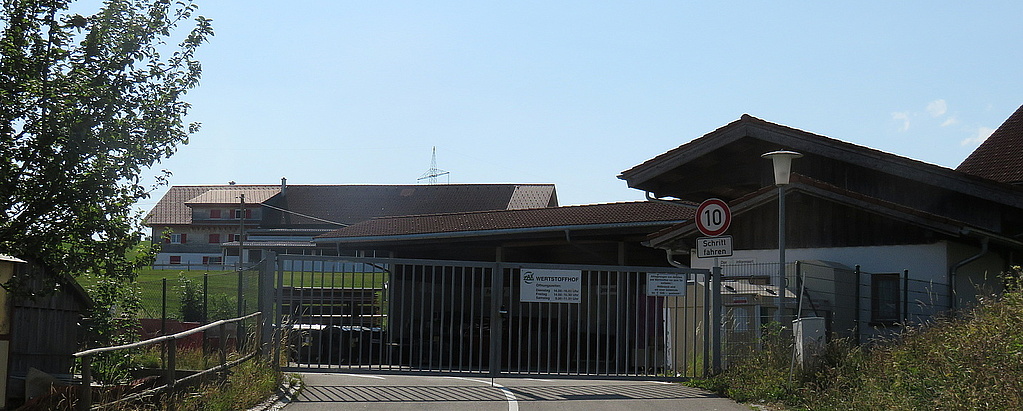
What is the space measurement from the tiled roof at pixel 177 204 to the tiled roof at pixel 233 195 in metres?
0.80

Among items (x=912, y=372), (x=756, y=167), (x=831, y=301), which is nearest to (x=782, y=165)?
(x=912, y=372)

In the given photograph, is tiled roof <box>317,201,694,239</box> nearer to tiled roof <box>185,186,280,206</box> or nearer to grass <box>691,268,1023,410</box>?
grass <box>691,268,1023,410</box>

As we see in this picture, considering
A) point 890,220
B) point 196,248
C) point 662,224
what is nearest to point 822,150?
point 890,220

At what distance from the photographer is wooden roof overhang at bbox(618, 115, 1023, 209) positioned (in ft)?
62.2

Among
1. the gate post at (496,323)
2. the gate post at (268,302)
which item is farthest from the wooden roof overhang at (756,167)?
the gate post at (268,302)

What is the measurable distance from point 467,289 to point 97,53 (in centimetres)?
1920

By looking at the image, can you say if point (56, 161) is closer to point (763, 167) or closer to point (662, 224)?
point (763, 167)

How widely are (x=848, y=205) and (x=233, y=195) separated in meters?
80.8

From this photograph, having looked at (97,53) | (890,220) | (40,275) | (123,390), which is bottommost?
(123,390)

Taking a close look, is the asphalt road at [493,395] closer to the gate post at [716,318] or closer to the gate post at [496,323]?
the gate post at [496,323]

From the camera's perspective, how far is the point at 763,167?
2234 cm

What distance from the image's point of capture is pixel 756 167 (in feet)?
74.1

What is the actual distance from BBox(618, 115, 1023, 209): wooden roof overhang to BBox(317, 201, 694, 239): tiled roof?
85.3 inches

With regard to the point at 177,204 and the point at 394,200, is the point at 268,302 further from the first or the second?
the point at 177,204
